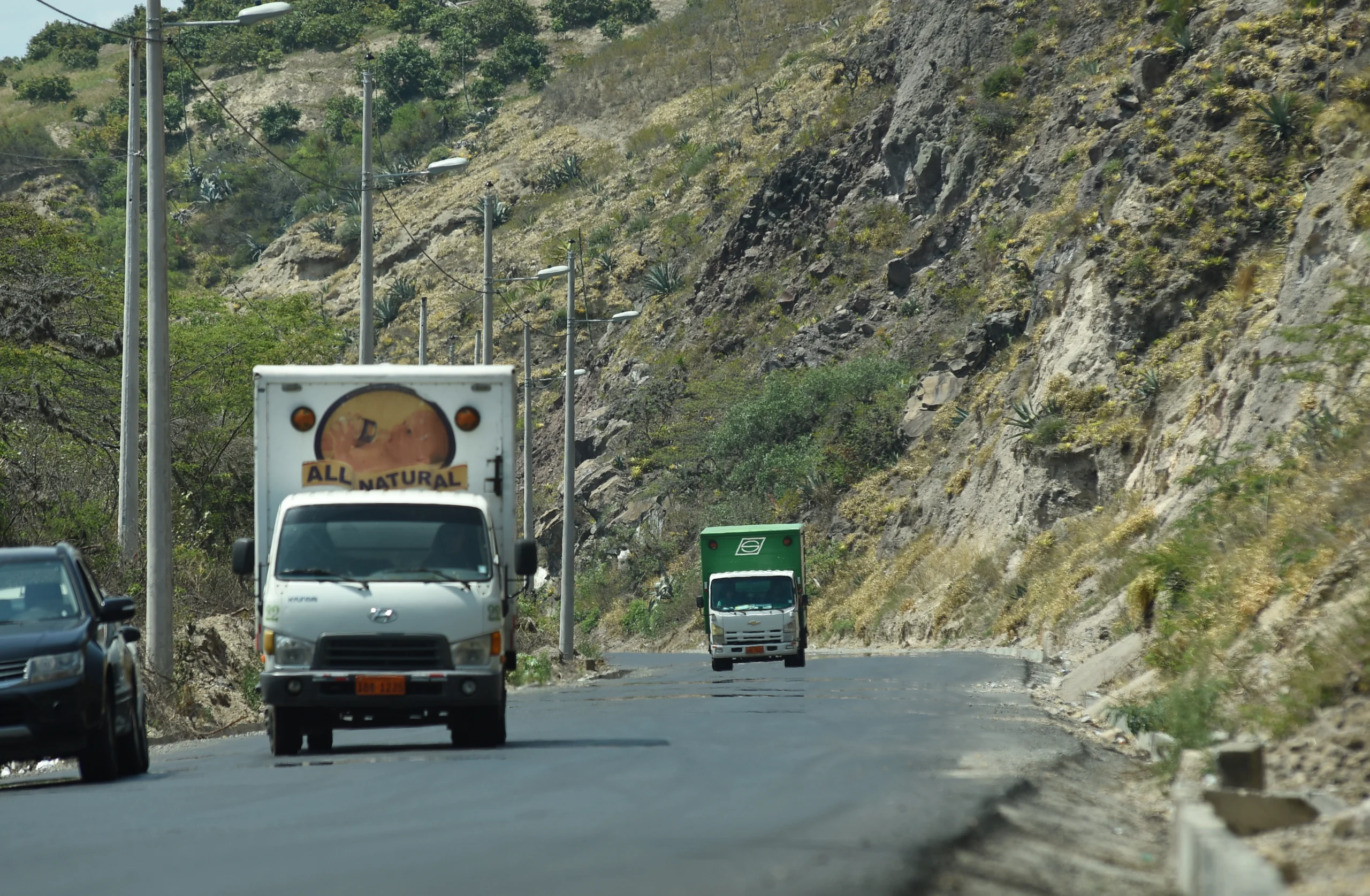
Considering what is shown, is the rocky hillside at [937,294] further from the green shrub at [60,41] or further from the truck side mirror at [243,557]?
the green shrub at [60,41]

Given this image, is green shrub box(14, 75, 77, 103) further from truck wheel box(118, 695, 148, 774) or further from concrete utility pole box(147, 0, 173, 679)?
truck wheel box(118, 695, 148, 774)

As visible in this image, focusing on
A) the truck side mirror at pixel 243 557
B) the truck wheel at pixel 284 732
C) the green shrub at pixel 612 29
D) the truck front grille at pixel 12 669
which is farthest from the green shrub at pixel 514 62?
the truck front grille at pixel 12 669

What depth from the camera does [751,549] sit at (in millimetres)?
41438

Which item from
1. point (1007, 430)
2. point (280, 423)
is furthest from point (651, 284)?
point (280, 423)

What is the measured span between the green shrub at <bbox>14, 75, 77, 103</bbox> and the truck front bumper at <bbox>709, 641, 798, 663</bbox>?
116488mm

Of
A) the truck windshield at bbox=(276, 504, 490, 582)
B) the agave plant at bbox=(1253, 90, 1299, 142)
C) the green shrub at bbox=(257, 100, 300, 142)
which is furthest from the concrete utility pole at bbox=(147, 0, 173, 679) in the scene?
the green shrub at bbox=(257, 100, 300, 142)

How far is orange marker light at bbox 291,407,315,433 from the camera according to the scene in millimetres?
16688

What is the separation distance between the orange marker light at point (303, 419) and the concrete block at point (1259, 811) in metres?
10.3

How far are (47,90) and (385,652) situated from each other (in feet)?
445

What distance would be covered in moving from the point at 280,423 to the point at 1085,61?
174ft

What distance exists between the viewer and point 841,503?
212 feet

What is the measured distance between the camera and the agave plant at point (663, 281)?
8250 cm

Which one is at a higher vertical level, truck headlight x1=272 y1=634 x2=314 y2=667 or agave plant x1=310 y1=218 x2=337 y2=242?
agave plant x1=310 y1=218 x2=337 y2=242

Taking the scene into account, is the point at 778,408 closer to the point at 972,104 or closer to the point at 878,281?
the point at 878,281
